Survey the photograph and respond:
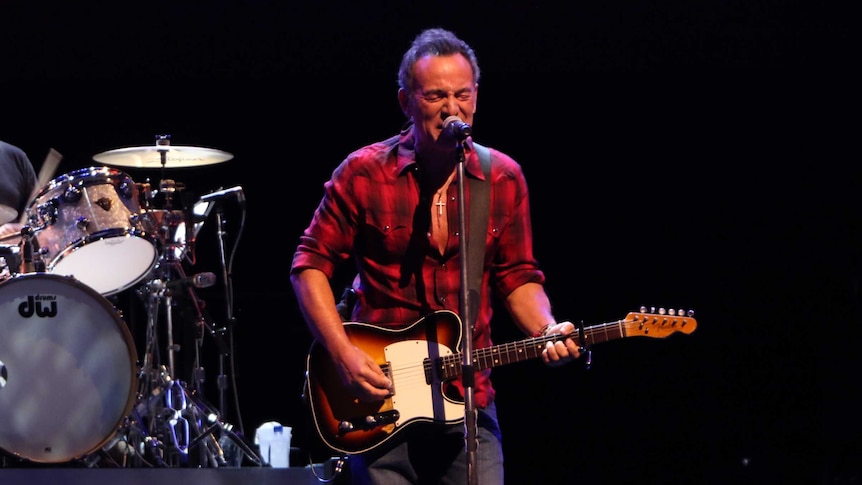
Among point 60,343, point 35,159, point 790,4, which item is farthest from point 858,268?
point 35,159

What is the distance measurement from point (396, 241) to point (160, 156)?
356 centimetres

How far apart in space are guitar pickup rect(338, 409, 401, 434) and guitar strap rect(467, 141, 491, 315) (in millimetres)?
424

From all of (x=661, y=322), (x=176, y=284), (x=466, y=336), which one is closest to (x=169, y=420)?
(x=176, y=284)

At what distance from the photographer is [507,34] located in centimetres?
607

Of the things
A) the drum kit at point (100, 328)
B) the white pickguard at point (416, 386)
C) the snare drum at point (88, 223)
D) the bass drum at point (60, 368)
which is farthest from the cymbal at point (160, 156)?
the white pickguard at point (416, 386)

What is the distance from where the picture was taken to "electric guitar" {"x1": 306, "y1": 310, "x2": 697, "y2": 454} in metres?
2.99

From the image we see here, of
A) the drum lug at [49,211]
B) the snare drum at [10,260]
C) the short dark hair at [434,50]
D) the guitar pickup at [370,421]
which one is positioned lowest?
the guitar pickup at [370,421]

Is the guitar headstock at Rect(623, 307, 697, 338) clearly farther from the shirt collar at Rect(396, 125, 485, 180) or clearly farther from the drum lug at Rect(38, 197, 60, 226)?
the drum lug at Rect(38, 197, 60, 226)

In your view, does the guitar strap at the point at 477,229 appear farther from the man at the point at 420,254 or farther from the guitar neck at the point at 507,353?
the guitar neck at the point at 507,353

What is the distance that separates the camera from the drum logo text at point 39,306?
4.95m

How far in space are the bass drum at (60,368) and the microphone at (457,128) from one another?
2796mm

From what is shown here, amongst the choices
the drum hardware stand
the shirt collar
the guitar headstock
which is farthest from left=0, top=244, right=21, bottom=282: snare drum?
the guitar headstock

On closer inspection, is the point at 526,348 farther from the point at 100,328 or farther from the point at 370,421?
the point at 100,328

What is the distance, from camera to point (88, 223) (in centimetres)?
529
